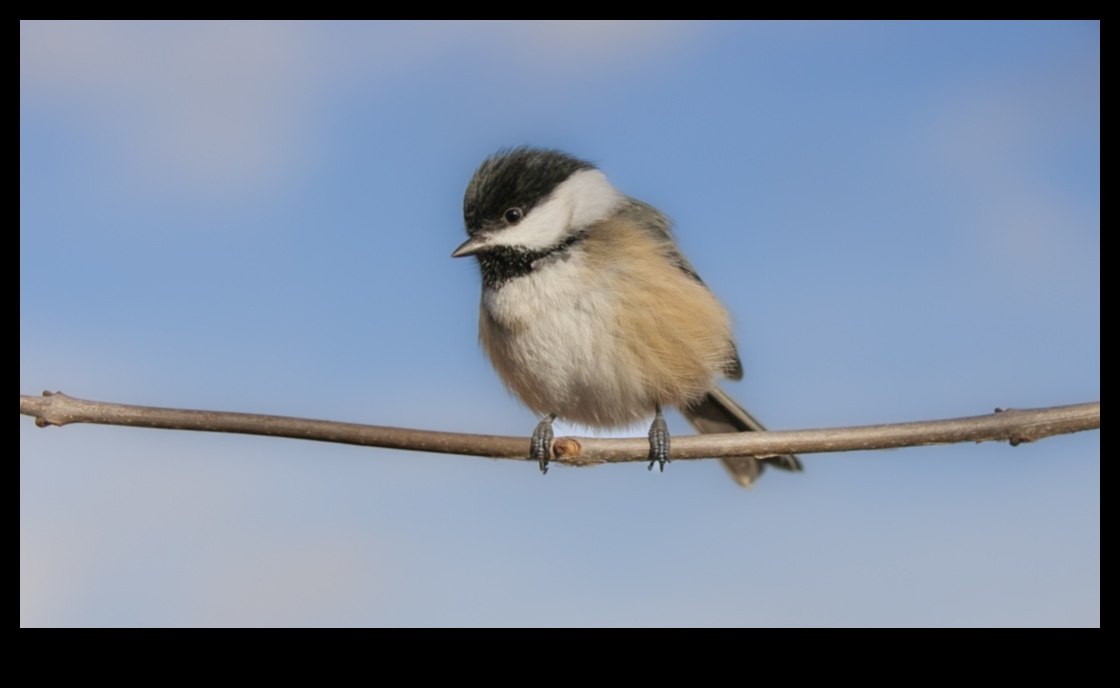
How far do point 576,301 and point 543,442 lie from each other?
543 mm

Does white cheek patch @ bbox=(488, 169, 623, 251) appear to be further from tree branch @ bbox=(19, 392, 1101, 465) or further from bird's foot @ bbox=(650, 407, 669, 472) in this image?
tree branch @ bbox=(19, 392, 1101, 465)

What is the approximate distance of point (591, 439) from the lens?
2.85m

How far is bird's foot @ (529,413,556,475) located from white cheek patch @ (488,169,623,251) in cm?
72

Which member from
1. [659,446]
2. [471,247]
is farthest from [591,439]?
[471,247]

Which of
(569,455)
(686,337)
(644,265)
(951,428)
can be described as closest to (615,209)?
(644,265)

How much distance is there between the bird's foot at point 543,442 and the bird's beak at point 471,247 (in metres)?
0.73

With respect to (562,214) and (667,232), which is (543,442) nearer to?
(562,214)

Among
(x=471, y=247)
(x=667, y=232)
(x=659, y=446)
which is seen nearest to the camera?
(x=659, y=446)

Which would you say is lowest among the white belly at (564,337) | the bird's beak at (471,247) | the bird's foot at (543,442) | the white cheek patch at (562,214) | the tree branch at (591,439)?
the bird's foot at (543,442)

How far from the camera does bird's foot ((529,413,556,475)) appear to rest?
3361mm

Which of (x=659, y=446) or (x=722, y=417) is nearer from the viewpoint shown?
(x=659, y=446)

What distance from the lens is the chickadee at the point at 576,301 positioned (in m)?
3.65

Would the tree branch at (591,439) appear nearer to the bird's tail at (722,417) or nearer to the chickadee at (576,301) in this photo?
the chickadee at (576,301)

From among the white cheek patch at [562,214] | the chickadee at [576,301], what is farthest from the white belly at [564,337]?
the white cheek patch at [562,214]
